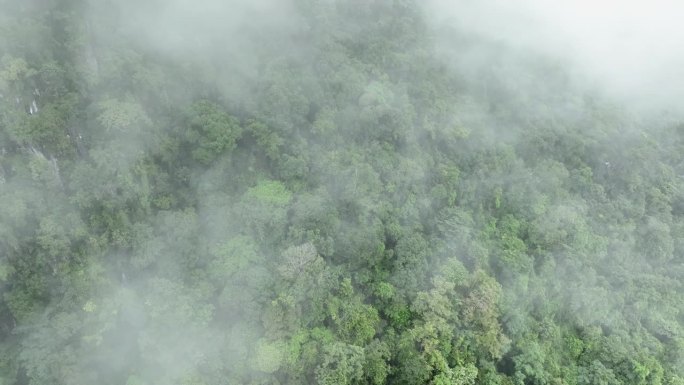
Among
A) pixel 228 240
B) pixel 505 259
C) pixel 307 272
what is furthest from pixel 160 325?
pixel 505 259

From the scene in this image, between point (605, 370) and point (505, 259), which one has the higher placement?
point (505, 259)

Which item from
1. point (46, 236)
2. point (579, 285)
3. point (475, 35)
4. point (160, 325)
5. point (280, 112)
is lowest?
point (160, 325)

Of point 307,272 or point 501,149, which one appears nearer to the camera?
point 307,272

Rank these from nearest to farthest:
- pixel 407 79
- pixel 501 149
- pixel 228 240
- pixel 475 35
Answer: pixel 228 240 < pixel 501 149 < pixel 407 79 < pixel 475 35

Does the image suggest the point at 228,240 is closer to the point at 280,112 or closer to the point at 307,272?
the point at 307,272

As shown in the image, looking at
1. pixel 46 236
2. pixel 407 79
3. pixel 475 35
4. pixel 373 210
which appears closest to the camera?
pixel 46 236

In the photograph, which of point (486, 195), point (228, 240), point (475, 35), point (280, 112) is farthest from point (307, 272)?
point (475, 35)

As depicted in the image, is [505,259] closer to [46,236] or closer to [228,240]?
[228,240]
